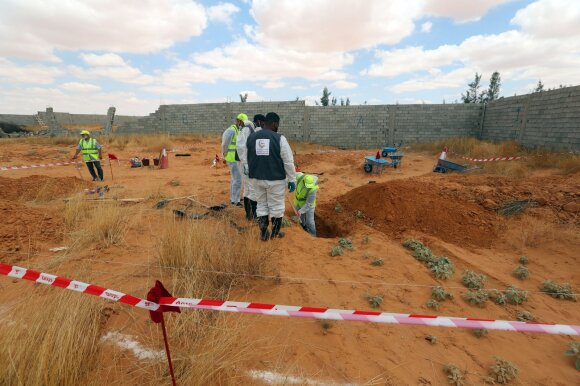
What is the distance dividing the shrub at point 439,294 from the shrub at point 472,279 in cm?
46

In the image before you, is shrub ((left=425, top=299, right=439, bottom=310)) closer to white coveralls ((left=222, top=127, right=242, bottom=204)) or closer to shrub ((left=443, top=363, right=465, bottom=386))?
shrub ((left=443, top=363, right=465, bottom=386))

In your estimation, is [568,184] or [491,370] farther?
[568,184]

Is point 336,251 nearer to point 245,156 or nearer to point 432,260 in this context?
point 432,260

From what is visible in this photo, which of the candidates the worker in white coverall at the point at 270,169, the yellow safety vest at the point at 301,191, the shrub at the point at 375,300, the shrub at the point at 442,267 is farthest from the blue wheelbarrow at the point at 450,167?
the shrub at the point at 375,300

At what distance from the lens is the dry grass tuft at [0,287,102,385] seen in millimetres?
1739

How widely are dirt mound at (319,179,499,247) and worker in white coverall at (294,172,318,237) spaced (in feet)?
2.44

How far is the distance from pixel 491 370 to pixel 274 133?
3.26 metres

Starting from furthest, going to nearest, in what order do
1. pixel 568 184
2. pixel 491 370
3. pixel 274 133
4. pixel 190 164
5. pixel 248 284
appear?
pixel 190 164, pixel 568 184, pixel 274 133, pixel 248 284, pixel 491 370

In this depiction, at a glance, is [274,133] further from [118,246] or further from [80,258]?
[80,258]

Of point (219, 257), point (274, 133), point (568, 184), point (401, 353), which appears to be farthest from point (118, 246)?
point (568, 184)

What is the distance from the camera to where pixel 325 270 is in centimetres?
349

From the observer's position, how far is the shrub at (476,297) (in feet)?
9.96

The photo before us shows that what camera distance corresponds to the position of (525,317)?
287 cm

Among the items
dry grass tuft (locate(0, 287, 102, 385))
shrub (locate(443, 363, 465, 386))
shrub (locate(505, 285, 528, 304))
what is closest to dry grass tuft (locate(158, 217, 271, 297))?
dry grass tuft (locate(0, 287, 102, 385))
